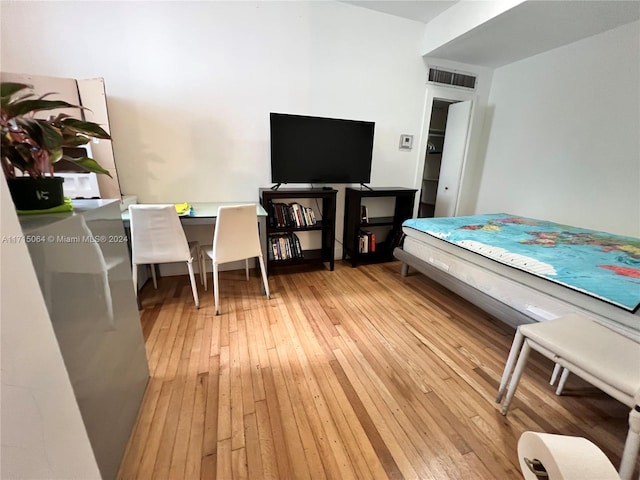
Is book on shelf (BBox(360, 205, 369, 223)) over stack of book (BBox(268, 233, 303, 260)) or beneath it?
over

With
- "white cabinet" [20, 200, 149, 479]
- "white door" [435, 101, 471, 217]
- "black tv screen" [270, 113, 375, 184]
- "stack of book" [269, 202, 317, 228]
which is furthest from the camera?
"white door" [435, 101, 471, 217]

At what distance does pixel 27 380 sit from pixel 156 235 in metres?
1.58

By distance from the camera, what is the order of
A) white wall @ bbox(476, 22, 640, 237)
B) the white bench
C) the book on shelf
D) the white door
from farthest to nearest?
the white door < the book on shelf < white wall @ bbox(476, 22, 640, 237) < the white bench

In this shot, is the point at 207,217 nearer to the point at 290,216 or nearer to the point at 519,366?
the point at 290,216

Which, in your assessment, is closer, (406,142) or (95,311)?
(95,311)

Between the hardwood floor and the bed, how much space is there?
36cm

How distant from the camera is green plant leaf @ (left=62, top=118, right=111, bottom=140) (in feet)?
2.96

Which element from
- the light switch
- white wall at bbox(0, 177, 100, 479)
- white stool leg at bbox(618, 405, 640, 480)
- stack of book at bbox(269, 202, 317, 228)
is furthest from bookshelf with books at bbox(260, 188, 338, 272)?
white stool leg at bbox(618, 405, 640, 480)

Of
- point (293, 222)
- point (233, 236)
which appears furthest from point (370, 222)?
point (233, 236)

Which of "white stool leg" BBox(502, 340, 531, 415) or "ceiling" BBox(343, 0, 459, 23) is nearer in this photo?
"white stool leg" BBox(502, 340, 531, 415)

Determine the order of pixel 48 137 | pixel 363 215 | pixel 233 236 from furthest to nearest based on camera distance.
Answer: pixel 363 215 → pixel 233 236 → pixel 48 137

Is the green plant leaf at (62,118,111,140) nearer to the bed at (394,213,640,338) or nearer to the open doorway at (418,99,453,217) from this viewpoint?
the bed at (394,213,640,338)

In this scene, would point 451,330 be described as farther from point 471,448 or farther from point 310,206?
point 310,206

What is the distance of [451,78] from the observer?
10.7 ft
